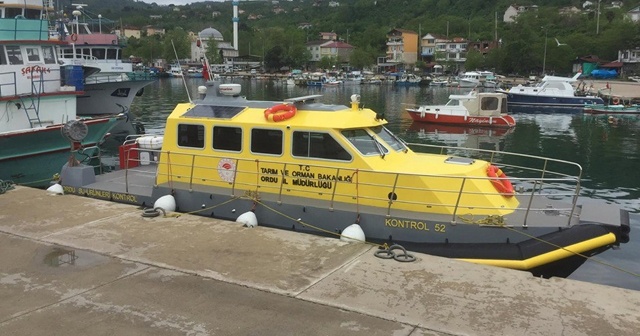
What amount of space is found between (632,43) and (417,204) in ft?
347

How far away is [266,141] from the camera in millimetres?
10953

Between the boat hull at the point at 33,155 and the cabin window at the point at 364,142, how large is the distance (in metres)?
13.6

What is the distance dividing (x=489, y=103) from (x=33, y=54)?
28.6 meters

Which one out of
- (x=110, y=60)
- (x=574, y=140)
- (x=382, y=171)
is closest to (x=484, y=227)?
(x=382, y=171)

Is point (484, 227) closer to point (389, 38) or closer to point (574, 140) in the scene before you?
point (574, 140)

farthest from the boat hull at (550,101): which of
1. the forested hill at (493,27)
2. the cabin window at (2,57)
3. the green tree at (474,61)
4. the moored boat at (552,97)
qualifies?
the green tree at (474,61)

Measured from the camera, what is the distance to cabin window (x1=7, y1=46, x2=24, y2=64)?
78.8 feet

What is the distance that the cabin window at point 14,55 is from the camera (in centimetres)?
2402

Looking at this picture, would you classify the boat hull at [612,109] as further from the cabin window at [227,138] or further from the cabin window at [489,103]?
the cabin window at [227,138]

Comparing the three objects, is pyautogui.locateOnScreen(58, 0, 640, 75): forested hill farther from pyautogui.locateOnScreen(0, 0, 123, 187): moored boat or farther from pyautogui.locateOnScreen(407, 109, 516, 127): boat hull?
pyautogui.locateOnScreen(407, 109, 516, 127): boat hull

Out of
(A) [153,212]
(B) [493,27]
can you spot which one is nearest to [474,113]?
(A) [153,212]

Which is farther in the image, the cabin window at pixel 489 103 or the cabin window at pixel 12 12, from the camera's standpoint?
the cabin window at pixel 489 103

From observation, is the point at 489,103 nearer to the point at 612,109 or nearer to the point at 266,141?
the point at 612,109

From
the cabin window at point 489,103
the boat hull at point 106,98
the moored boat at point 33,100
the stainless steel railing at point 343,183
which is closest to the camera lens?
the stainless steel railing at point 343,183
